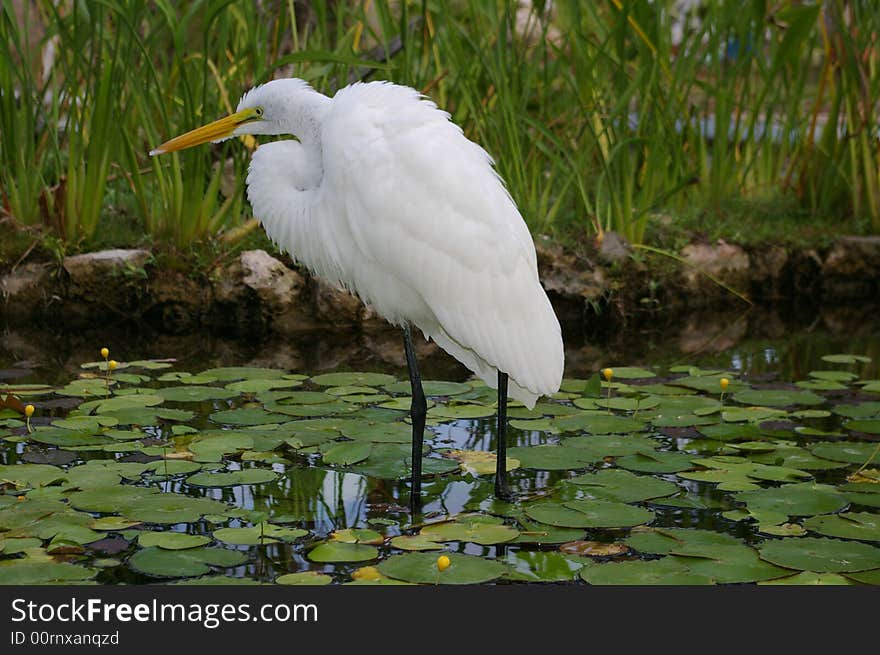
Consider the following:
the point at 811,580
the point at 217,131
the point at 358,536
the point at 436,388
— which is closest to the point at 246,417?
the point at 436,388

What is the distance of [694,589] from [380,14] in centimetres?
393

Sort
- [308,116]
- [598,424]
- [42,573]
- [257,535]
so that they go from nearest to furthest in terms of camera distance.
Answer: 1. [42,573]
2. [257,535]
3. [308,116]
4. [598,424]

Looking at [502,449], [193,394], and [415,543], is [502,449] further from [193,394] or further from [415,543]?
[193,394]

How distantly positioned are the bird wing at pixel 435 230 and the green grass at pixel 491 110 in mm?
1471

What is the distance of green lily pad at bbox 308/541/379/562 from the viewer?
10.5 feet

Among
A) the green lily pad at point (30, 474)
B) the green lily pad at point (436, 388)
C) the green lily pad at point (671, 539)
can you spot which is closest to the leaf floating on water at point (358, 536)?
the green lily pad at point (671, 539)

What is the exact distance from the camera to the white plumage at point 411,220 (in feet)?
11.7

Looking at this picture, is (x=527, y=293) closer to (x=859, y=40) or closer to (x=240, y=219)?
(x=240, y=219)

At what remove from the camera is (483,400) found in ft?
16.3

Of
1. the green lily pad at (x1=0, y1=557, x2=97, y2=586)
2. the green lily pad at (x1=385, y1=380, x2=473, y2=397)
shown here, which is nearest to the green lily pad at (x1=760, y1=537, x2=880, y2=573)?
the green lily pad at (x1=0, y1=557, x2=97, y2=586)

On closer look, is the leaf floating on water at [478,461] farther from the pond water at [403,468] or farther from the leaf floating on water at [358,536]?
the leaf floating on water at [358,536]

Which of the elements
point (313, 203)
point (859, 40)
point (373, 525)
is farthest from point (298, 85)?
point (859, 40)

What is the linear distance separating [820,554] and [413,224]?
1.50 m

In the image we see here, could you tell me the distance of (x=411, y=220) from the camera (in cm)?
359
